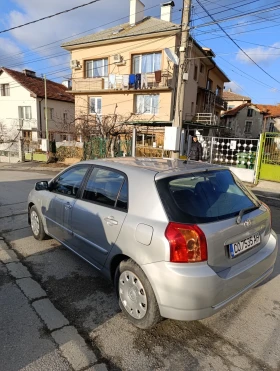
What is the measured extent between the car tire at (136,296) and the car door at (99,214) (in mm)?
303

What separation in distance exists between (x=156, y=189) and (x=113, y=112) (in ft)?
65.7

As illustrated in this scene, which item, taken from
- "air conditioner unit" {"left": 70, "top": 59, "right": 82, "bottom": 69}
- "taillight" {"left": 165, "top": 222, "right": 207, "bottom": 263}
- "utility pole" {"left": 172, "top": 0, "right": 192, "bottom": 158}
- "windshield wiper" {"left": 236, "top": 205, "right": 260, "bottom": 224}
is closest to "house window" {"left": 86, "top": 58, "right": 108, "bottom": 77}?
"air conditioner unit" {"left": 70, "top": 59, "right": 82, "bottom": 69}

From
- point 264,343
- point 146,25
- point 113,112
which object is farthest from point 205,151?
point 146,25

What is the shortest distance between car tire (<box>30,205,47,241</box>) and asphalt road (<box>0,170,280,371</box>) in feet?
3.23

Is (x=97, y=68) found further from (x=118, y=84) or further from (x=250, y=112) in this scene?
(x=250, y=112)

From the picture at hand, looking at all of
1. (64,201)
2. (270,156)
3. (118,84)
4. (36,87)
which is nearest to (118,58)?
(118,84)

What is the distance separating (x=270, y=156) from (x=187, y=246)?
9.44 m

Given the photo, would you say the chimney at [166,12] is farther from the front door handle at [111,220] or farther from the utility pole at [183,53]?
the front door handle at [111,220]

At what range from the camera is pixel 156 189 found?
233 cm

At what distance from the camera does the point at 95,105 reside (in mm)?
22438

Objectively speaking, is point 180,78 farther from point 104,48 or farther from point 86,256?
point 104,48

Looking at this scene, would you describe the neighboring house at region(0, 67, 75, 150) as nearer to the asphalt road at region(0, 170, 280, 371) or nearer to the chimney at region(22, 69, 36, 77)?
the chimney at region(22, 69, 36, 77)

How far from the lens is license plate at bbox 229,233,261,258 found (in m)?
2.26

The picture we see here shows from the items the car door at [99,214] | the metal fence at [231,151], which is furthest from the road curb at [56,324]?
the metal fence at [231,151]
